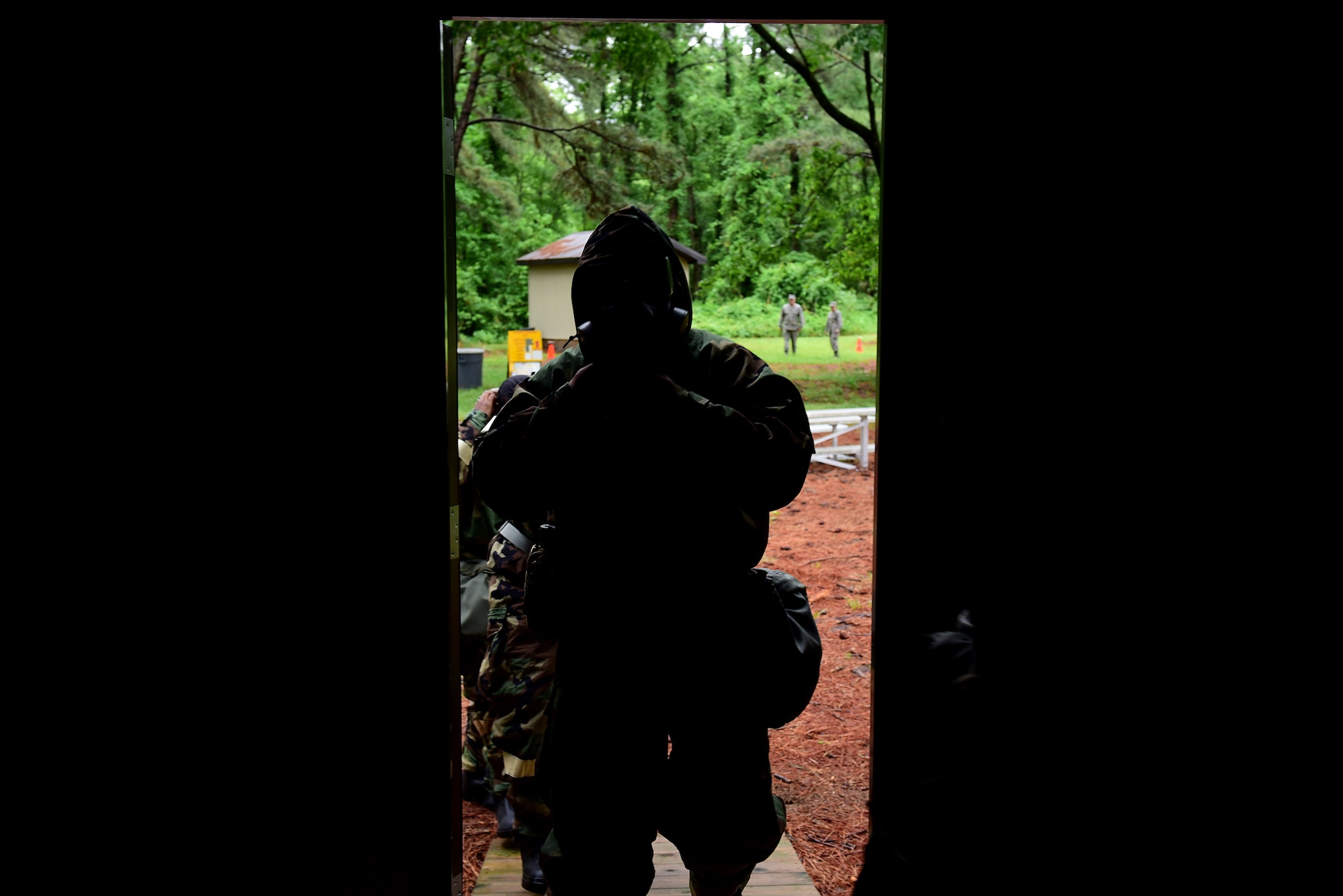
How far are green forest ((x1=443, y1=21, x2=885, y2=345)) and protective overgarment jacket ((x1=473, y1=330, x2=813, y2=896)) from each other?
6902mm

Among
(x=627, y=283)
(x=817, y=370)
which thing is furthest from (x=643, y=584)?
(x=817, y=370)

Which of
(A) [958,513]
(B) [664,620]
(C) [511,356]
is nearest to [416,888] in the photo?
(B) [664,620]

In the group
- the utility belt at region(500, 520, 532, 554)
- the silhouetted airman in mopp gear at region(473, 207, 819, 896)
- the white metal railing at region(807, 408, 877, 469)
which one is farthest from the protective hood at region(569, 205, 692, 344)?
the white metal railing at region(807, 408, 877, 469)

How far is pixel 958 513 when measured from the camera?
2299mm

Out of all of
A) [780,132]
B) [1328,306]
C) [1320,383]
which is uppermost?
[780,132]

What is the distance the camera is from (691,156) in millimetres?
25578

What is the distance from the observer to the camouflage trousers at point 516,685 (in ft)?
9.84

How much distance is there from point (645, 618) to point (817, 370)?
16.1 meters

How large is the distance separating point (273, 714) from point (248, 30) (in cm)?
159

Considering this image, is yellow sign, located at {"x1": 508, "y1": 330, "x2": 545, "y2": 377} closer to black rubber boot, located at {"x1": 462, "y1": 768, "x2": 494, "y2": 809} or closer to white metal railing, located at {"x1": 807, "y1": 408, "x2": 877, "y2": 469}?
black rubber boot, located at {"x1": 462, "y1": 768, "x2": 494, "y2": 809}

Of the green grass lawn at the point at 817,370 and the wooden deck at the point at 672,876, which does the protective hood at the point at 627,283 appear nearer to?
the wooden deck at the point at 672,876

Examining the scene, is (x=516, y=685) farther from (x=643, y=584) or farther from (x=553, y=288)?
(x=553, y=288)

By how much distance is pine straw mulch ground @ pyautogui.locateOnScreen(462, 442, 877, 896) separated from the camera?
142 inches

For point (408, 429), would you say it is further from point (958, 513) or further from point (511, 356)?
point (511, 356)
